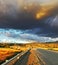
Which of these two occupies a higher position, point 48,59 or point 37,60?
point 48,59

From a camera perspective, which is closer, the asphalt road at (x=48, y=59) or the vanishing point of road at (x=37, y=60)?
the vanishing point of road at (x=37, y=60)

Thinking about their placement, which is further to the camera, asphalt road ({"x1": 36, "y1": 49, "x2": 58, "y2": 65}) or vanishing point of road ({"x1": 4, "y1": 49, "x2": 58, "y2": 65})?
asphalt road ({"x1": 36, "y1": 49, "x2": 58, "y2": 65})

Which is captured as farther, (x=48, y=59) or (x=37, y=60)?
(x=48, y=59)
